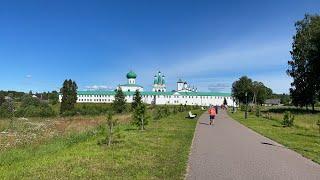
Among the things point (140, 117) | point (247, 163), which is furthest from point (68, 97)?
point (247, 163)

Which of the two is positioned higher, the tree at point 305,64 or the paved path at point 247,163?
the tree at point 305,64

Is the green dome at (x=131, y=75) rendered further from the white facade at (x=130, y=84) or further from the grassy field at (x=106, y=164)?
the grassy field at (x=106, y=164)

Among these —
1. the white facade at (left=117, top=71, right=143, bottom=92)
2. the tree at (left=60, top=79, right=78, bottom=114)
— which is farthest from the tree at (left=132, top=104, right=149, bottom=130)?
the white facade at (left=117, top=71, right=143, bottom=92)

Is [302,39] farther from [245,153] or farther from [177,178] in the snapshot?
[177,178]

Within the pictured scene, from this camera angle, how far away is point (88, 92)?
186625mm

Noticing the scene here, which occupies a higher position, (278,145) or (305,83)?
(305,83)

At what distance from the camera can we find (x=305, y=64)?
72625 millimetres

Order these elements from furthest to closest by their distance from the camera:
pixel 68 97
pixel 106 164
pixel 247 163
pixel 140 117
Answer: pixel 68 97 → pixel 140 117 → pixel 247 163 → pixel 106 164

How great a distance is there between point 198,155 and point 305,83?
207 ft

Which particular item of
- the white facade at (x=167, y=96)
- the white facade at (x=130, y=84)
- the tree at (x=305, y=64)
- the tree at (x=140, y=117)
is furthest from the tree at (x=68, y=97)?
the tree at (x=140, y=117)

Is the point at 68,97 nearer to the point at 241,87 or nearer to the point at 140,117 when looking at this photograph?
the point at 241,87

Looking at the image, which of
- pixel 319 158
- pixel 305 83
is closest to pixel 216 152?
pixel 319 158

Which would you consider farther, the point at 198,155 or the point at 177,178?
the point at 198,155

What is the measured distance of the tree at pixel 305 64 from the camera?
6994 centimetres
